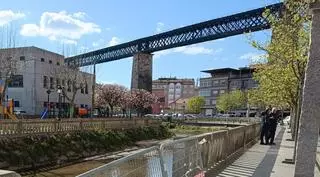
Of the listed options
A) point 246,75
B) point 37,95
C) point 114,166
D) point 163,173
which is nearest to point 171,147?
point 163,173

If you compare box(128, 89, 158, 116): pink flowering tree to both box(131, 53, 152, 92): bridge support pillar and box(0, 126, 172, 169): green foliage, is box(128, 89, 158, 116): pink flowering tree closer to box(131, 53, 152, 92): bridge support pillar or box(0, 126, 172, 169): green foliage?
box(131, 53, 152, 92): bridge support pillar

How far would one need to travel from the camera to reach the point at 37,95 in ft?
222

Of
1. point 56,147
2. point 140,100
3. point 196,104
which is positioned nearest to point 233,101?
point 196,104

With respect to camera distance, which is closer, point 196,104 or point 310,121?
point 310,121

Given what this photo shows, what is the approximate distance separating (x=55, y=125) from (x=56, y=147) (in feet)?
6.21

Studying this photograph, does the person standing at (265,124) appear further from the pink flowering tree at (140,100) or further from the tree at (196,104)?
the tree at (196,104)

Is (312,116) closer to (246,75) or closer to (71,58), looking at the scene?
(71,58)

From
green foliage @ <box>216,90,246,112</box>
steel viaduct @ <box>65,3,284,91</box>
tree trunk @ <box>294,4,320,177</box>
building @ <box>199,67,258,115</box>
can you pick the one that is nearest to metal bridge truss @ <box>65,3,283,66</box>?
steel viaduct @ <box>65,3,284,91</box>

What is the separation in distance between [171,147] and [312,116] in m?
2.42

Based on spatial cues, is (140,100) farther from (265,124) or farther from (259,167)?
(259,167)

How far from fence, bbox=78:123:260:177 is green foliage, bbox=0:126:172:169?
11.8 meters

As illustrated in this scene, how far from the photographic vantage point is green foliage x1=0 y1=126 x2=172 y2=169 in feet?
77.9

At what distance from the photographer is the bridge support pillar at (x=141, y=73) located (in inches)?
3929

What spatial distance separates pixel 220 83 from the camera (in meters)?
168
